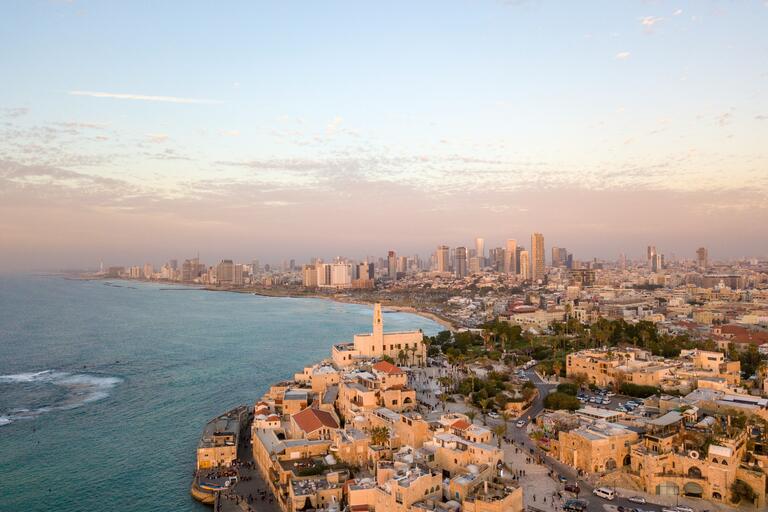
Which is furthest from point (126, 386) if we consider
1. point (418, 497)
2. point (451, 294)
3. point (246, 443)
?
point (451, 294)

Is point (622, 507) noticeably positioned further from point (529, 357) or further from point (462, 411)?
point (529, 357)

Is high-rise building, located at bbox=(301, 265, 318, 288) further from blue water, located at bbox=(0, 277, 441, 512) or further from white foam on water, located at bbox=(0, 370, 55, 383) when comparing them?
white foam on water, located at bbox=(0, 370, 55, 383)

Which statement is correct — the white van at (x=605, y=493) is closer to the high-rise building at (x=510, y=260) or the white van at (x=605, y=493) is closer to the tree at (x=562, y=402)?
the tree at (x=562, y=402)

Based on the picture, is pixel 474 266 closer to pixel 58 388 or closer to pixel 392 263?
pixel 392 263

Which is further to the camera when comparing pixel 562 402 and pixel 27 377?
pixel 27 377

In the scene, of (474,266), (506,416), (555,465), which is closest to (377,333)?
(506,416)

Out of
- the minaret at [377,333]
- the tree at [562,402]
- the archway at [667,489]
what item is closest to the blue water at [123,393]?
the minaret at [377,333]
